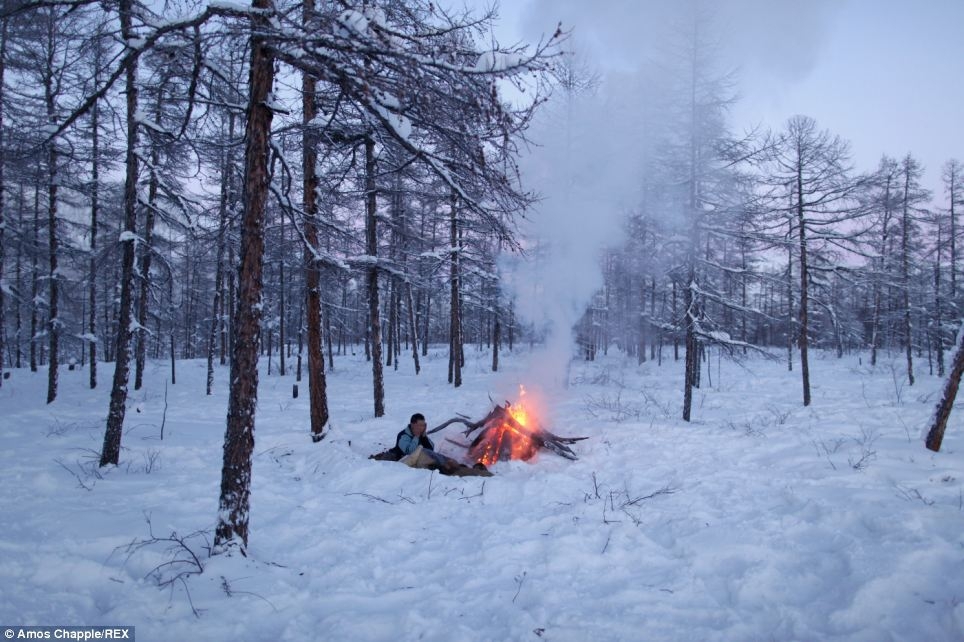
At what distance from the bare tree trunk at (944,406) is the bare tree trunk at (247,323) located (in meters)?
10.0

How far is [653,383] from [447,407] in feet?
36.7

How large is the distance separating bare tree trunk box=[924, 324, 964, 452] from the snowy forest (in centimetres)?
23

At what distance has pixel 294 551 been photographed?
4199 mm

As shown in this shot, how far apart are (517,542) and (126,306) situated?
7813 mm

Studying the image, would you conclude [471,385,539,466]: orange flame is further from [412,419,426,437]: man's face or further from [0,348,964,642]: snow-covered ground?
[412,419,426,437]: man's face

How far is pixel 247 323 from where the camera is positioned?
12.7ft

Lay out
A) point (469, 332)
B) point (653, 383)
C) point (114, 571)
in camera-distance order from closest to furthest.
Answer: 1. point (114, 571)
2. point (653, 383)
3. point (469, 332)

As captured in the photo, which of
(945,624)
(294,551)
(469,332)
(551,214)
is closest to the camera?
(945,624)

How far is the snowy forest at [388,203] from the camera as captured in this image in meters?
3.47

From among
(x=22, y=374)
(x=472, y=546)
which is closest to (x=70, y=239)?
(x=22, y=374)

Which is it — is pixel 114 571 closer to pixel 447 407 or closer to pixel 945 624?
pixel 945 624

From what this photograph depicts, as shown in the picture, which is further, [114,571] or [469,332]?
[469,332]

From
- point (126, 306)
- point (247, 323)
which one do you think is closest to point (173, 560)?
point (247, 323)

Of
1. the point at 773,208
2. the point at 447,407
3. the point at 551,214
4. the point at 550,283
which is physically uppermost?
the point at 773,208
